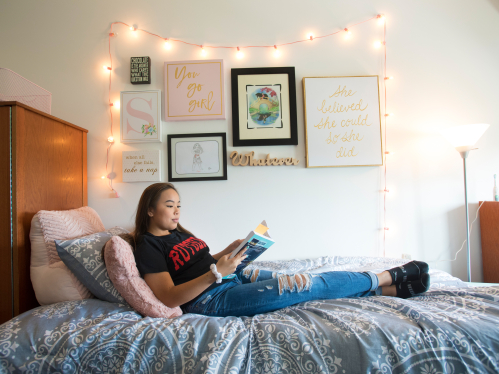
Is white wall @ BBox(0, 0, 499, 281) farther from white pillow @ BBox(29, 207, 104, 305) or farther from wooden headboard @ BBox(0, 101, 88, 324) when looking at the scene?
white pillow @ BBox(29, 207, 104, 305)

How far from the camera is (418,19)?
1956mm

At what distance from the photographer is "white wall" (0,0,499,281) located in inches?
74.5

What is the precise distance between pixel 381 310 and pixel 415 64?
1.83 metres

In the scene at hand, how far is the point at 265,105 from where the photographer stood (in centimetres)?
190

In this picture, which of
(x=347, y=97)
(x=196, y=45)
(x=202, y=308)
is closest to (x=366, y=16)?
(x=347, y=97)

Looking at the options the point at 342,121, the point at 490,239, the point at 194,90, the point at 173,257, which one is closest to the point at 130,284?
the point at 173,257

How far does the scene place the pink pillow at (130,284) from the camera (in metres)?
0.97

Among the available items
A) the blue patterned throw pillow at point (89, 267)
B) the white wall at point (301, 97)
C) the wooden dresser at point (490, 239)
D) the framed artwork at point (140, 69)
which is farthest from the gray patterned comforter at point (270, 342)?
the framed artwork at point (140, 69)

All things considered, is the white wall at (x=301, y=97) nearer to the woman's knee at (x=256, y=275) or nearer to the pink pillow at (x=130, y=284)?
the woman's knee at (x=256, y=275)

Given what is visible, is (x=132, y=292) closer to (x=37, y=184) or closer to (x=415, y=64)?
(x=37, y=184)

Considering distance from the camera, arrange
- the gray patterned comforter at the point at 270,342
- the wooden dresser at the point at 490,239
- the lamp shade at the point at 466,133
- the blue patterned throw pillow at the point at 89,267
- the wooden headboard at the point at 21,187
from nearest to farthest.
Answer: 1. the gray patterned comforter at the point at 270,342
2. the blue patterned throw pillow at the point at 89,267
3. the wooden headboard at the point at 21,187
4. the lamp shade at the point at 466,133
5. the wooden dresser at the point at 490,239

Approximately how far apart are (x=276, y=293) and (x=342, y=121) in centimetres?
135

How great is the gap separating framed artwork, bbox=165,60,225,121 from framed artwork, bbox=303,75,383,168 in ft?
2.00

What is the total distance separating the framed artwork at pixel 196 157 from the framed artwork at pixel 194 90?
5.8 inches
